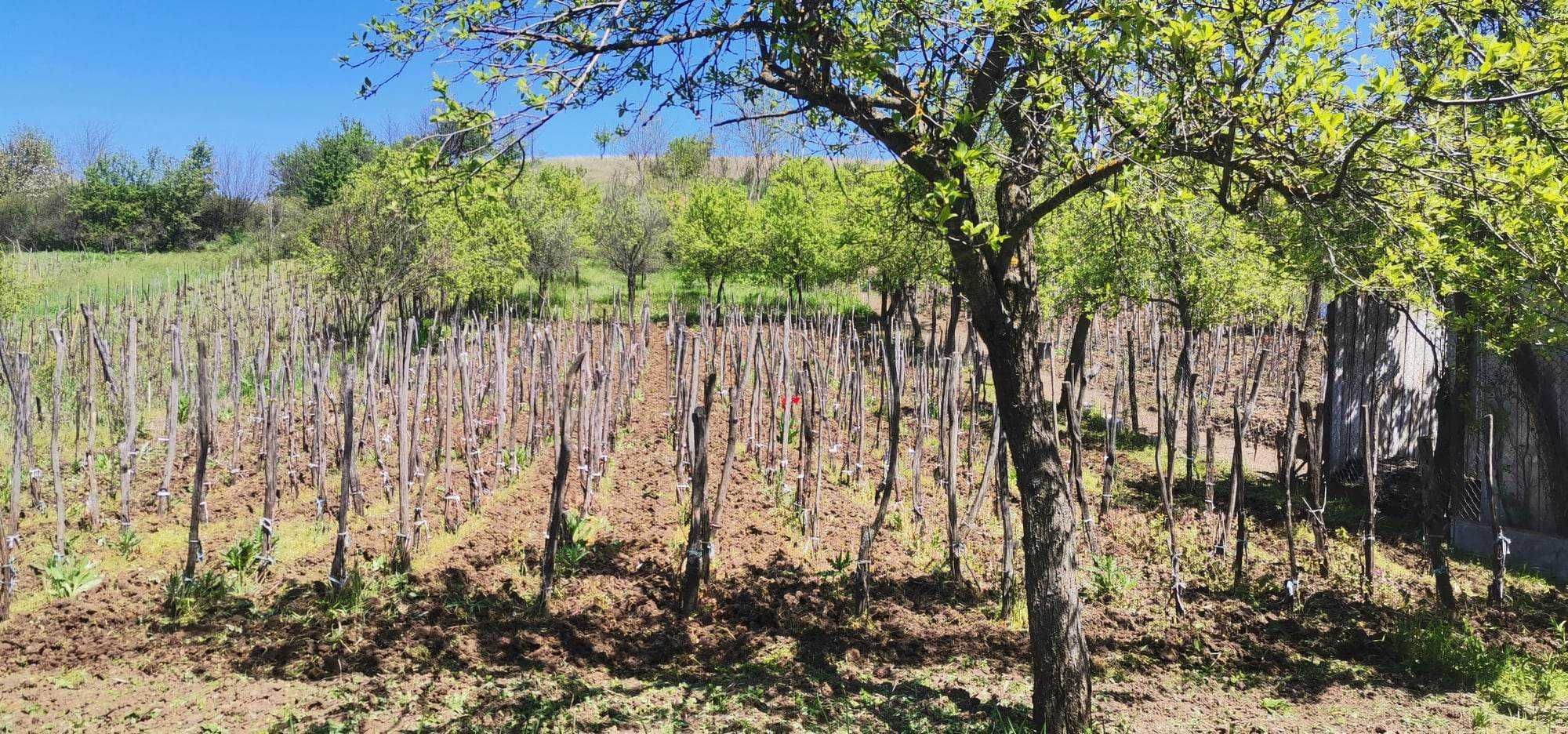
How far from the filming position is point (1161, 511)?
33.1 feet

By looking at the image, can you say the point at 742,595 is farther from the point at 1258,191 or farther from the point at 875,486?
the point at 1258,191

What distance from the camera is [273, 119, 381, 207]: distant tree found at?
52562mm

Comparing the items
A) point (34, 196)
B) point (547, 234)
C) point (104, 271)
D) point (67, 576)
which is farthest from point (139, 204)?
point (67, 576)

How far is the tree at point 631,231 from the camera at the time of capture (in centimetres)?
3441

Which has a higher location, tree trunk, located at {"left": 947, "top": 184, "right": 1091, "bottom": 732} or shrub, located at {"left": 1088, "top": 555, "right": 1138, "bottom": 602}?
tree trunk, located at {"left": 947, "top": 184, "right": 1091, "bottom": 732}

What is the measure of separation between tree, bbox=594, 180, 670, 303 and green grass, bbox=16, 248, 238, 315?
1384 cm

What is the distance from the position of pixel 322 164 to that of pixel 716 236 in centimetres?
3373

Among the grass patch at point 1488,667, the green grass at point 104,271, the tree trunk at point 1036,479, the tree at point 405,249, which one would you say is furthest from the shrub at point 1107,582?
the green grass at point 104,271

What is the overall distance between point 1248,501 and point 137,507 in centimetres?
1259

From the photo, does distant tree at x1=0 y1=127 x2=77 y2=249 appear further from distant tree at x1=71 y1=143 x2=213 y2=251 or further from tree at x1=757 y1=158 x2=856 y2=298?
tree at x1=757 y1=158 x2=856 y2=298

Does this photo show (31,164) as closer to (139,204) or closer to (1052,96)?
(139,204)

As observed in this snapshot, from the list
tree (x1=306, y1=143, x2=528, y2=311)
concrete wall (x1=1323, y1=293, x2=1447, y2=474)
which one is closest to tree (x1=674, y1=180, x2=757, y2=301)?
tree (x1=306, y1=143, x2=528, y2=311)

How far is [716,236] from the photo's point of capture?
32.3 meters

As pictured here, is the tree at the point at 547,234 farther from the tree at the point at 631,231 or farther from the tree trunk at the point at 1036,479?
the tree trunk at the point at 1036,479
